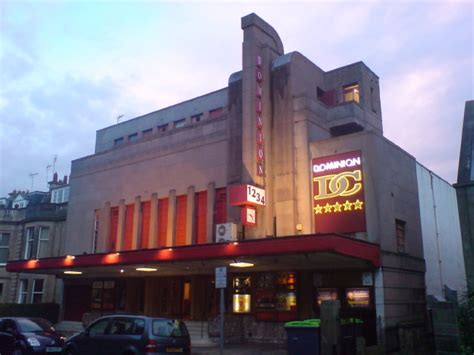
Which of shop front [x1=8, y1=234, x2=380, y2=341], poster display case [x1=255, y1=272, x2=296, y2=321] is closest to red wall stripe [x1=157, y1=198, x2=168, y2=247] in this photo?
shop front [x1=8, y1=234, x2=380, y2=341]

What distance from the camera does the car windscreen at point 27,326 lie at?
15711mm

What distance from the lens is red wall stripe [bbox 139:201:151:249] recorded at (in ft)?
90.6

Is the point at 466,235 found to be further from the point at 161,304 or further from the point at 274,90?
the point at 161,304

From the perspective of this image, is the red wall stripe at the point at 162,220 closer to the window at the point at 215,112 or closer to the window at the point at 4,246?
the window at the point at 215,112

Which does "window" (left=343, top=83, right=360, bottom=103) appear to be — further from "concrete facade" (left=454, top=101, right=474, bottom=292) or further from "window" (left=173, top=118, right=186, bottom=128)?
"window" (left=173, top=118, right=186, bottom=128)

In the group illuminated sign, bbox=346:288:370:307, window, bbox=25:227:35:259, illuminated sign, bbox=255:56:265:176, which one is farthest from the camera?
window, bbox=25:227:35:259

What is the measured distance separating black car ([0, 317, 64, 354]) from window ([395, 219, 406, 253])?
47.2 feet

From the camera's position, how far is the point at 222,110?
32.1 metres

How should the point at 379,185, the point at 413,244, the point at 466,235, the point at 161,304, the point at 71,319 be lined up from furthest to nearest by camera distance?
the point at 71,319 < the point at 161,304 < the point at 413,244 < the point at 379,185 < the point at 466,235

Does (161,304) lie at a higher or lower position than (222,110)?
lower

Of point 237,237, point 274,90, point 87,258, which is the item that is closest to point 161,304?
point 87,258

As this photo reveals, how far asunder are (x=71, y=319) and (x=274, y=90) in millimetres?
19424

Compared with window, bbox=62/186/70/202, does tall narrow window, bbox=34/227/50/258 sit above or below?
below

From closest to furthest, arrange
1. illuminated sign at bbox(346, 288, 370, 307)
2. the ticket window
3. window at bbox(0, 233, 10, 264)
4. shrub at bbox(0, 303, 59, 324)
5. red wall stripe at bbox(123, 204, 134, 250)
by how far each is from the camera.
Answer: illuminated sign at bbox(346, 288, 370, 307) → the ticket window → red wall stripe at bbox(123, 204, 134, 250) → shrub at bbox(0, 303, 59, 324) → window at bbox(0, 233, 10, 264)
